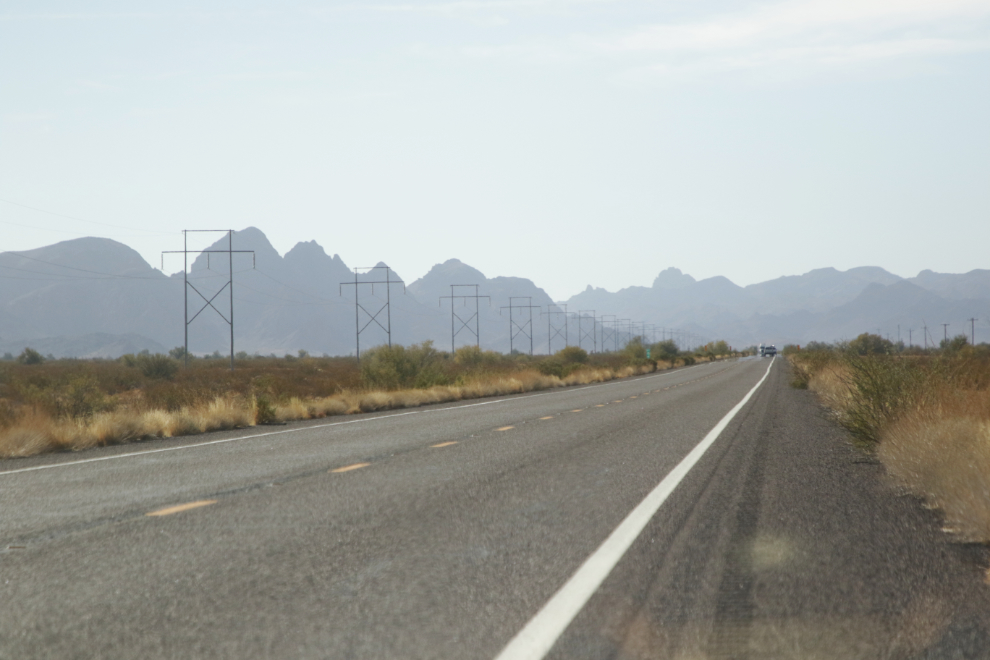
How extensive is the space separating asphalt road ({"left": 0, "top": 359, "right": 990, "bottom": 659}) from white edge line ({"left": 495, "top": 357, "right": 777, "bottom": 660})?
0.03 metres

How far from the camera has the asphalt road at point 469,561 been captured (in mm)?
4324

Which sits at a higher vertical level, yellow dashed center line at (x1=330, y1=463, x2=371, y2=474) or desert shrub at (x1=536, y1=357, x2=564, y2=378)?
yellow dashed center line at (x1=330, y1=463, x2=371, y2=474)

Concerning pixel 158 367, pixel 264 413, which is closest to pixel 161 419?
pixel 264 413

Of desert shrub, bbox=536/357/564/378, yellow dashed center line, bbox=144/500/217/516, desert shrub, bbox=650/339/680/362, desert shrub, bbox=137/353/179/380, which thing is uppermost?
yellow dashed center line, bbox=144/500/217/516

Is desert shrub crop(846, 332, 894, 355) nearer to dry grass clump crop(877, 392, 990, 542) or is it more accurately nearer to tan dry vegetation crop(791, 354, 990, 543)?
tan dry vegetation crop(791, 354, 990, 543)

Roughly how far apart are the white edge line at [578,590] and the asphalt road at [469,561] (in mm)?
31

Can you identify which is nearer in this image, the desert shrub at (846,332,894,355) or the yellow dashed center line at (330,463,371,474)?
the yellow dashed center line at (330,463,371,474)

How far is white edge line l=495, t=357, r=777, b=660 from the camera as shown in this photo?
4.17m

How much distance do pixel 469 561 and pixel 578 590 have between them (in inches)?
37.9

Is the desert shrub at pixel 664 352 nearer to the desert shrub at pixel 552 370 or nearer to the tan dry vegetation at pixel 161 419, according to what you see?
the desert shrub at pixel 552 370

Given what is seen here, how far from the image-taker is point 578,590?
16.8 feet

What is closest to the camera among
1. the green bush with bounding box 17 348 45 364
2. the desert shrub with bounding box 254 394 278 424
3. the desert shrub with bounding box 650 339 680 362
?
the desert shrub with bounding box 254 394 278 424

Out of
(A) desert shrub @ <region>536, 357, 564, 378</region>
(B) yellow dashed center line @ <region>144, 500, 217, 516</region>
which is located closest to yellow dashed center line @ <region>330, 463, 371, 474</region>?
(B) yellow dashed center line @ <region>144, 500, 217, 516</region>

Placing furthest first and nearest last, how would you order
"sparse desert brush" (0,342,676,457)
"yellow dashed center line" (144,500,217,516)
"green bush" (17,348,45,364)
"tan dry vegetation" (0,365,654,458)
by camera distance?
"green bush" (17,348,45,364), "sparse desert brush" (0,342,676,457), "tan dry vegetation" (0,365,654,458), "yellow dashed center line" (144,500,217,516)
